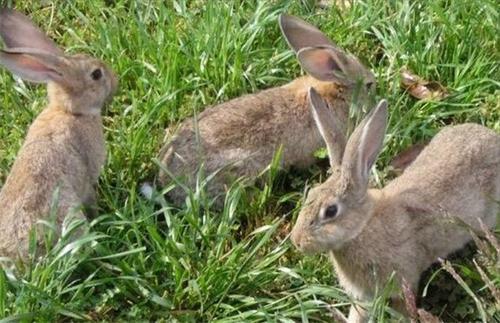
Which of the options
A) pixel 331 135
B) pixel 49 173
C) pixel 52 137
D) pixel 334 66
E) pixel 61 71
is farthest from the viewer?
pixel 334 66

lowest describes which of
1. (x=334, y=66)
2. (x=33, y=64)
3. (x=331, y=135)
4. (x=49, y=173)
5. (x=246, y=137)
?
(x=246, y=137)

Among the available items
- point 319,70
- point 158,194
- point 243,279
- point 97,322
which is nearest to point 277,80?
point 319,70

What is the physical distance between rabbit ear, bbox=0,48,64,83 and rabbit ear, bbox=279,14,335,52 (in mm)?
1299

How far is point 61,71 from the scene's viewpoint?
588 centimetres

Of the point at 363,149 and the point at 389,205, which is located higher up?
the point at 363,149

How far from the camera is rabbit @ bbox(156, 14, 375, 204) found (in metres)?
5.82

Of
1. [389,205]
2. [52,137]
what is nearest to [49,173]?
[52,137]

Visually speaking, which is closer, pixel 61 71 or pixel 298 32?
pixel 61 71

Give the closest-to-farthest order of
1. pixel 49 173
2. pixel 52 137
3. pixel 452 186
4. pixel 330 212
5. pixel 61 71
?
pixel 330 212 → pixel 452 186 → pixel 49 173 → pixel 52 137 → pixel 61 71

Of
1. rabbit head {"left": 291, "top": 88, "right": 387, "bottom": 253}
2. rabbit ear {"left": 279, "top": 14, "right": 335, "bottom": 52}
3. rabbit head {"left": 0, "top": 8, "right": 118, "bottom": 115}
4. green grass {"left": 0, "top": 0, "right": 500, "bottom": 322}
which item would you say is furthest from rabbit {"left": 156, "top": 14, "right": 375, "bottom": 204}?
rabbit head {"left": 291, "top": 88, "right": 387, "bottom": 253}

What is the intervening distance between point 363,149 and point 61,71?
188 centimetres

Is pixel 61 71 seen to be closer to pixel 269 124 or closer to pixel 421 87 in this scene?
pixel 269 124

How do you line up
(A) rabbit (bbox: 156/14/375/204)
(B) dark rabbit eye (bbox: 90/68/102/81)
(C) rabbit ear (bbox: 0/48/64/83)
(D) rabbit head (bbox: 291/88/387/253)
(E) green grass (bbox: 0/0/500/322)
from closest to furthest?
(D) rabbit head (bbox: 291/88/387/253), (E) green grass (bbox: 0/0/500/322), (C) rabbit ear (bbox: 0/48/64/83), (A) rabbit (bbox: 156/14/375/204), (B) dark rabbit eye (bbox: 90/68/102/81)

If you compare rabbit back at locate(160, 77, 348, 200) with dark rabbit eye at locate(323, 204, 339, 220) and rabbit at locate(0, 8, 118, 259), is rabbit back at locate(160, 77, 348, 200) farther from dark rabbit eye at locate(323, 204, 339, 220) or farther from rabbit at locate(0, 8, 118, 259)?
dark rabbit eye at locate(323, 204, 339, 220)
